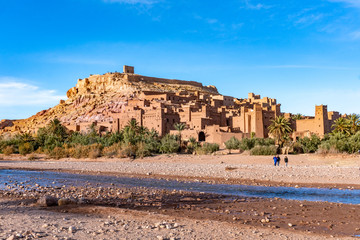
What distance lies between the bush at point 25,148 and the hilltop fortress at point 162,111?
1007cm

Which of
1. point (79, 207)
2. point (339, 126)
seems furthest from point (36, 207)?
point (339, 126)

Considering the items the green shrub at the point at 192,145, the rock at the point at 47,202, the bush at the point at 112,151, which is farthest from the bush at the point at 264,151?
the rock at the point at 47,202

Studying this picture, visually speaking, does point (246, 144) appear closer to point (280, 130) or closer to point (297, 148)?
point (297, 148)

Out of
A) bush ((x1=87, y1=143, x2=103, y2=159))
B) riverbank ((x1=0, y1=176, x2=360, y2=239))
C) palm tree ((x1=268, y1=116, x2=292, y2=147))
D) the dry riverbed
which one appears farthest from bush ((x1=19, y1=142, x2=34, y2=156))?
riverbank ((x1=0, y1=176, x2=360, y2=239))

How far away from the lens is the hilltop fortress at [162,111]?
159 ft

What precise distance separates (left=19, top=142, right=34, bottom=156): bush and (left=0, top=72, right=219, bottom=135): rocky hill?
18.3 m

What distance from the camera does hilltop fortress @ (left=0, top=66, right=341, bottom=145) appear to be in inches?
1903

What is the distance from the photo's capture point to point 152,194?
46.2 feet

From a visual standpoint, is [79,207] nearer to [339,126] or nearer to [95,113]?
[339,126]

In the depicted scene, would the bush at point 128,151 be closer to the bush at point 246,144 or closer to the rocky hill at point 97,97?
the bush at point 246,144

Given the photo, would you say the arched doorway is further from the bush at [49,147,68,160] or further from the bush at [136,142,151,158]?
the bush at [49,147,68,160]

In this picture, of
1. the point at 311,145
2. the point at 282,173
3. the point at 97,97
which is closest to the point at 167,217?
the point at 282,173

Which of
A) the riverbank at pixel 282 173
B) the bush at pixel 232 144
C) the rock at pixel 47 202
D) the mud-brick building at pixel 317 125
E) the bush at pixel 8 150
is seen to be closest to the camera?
the rock at pixel 47 202

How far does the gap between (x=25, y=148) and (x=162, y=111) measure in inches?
730
